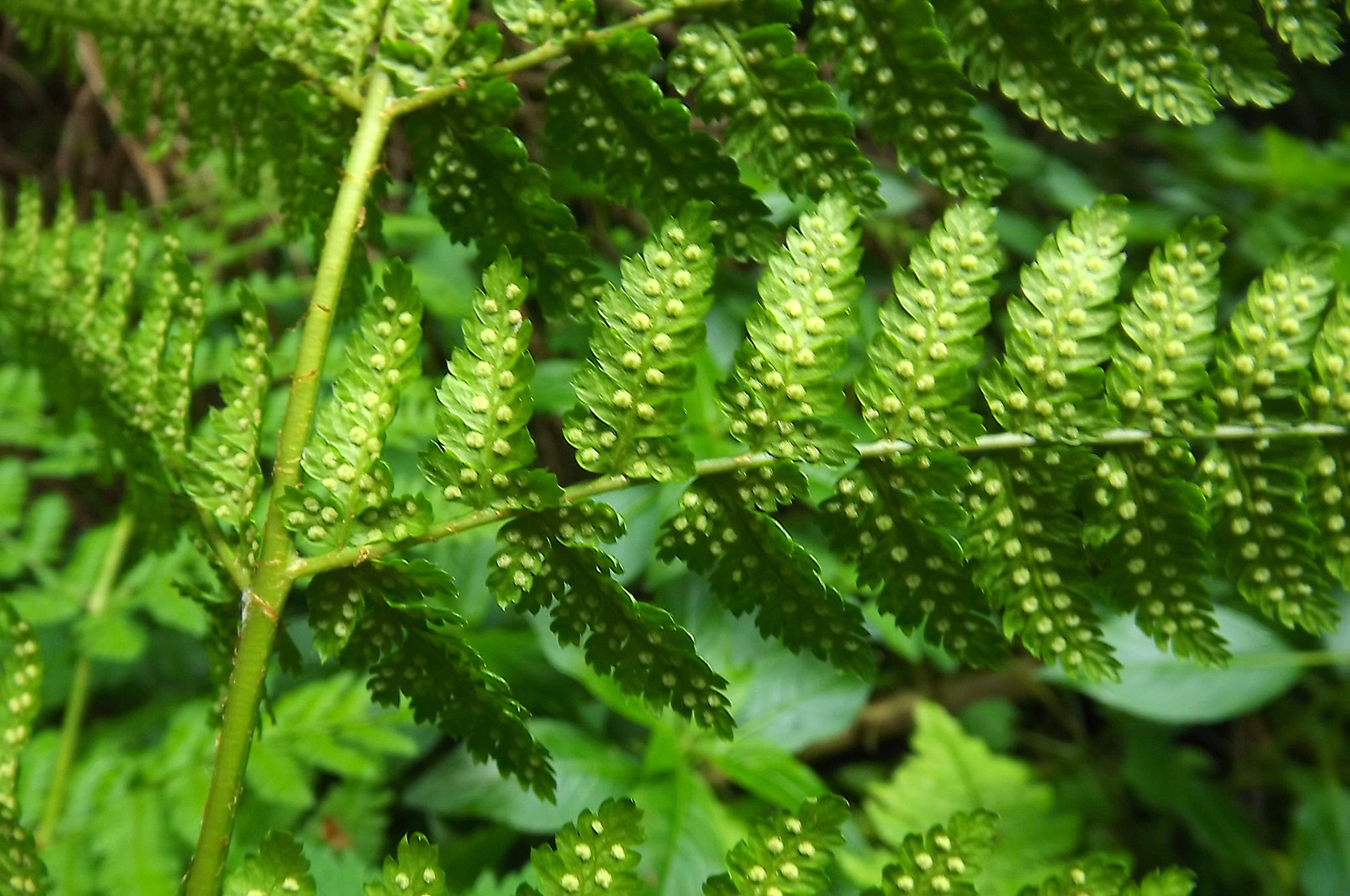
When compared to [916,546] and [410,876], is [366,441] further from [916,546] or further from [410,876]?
[916,546]

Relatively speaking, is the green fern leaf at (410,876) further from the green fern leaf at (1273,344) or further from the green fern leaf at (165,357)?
the green fern leaf at (1273,344)

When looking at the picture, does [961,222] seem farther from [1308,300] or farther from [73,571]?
Result: [73,571]

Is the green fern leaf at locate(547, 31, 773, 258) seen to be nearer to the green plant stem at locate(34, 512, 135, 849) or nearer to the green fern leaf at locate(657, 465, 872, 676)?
the green fern leaf at locate(657, 465, 872, 676)

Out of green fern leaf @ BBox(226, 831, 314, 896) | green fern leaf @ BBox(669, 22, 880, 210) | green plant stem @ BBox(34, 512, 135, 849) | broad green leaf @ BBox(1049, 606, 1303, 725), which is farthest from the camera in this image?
broad green leaf @ BBox(1049, 606, 1303, 725)

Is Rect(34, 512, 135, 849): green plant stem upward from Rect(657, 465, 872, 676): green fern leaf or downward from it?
downward

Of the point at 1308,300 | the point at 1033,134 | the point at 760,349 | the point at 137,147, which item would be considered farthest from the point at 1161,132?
the point at 137,147


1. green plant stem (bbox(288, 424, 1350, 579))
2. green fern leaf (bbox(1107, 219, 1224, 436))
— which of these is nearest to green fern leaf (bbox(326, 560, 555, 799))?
green plant stem (bbox(288, 424, 1350, 579))

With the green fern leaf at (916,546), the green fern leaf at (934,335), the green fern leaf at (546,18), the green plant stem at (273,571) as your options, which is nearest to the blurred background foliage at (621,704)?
the green plant stem at (273,571)
